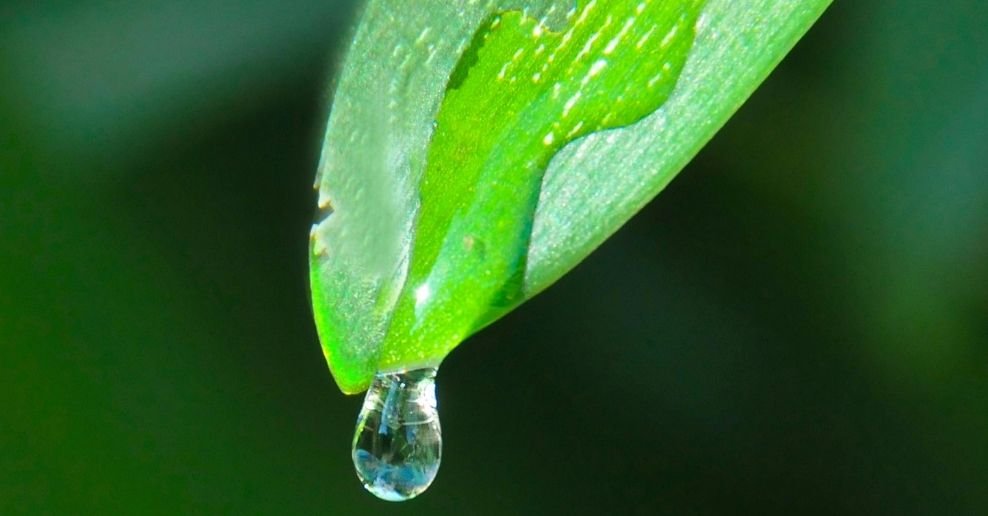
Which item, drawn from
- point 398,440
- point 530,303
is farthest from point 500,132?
point 530,303

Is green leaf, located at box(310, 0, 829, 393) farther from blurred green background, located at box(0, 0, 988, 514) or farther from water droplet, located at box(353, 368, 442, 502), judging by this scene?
blurred green background, located at box(0, 0, 988, 514)

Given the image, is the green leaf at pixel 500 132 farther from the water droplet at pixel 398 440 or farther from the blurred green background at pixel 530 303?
the blurred green background at pixel 530 303

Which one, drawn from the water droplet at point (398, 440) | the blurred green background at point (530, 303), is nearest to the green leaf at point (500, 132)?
the water droplet at point (398, 440)

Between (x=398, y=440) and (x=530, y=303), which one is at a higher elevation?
(x=530, y=303)

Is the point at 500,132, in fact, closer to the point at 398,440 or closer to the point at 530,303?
the point at 398,440

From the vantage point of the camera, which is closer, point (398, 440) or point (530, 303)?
point (398, 440)

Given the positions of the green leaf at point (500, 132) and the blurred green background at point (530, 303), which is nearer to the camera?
the green leaf at point (500, 132)

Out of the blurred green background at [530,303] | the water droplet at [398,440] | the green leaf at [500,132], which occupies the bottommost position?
the water droplet at [398,440]
